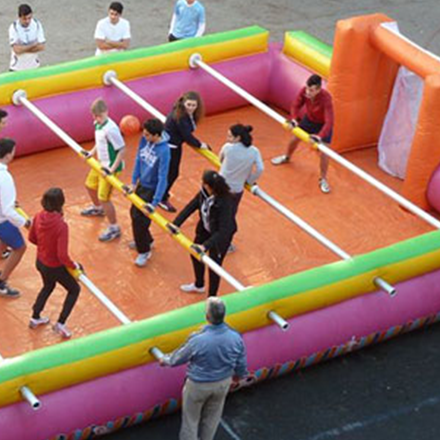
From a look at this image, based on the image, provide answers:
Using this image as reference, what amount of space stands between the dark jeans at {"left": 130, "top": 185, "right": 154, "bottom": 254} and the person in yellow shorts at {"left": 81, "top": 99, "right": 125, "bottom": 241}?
1.04ft

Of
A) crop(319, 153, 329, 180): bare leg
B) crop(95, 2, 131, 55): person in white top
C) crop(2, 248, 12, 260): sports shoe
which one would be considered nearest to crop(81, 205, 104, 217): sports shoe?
crop(2, 248, 12, 260): sports shoe

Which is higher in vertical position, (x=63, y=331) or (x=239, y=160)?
(x=239, y=160)

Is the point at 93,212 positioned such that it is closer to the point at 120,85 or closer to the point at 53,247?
the point at 120,85

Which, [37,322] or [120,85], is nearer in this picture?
[37,322]

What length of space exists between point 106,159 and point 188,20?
11.2ft

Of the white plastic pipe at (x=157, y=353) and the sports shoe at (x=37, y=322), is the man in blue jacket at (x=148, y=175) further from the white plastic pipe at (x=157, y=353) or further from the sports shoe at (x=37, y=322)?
the white plastic pipe at (x=157, y=353)

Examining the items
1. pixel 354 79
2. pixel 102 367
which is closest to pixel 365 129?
pixel 354 79

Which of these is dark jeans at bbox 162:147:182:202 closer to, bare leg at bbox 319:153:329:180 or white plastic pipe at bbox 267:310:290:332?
bare leg at bbox 319:153:329:180

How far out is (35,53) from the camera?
1243 cm

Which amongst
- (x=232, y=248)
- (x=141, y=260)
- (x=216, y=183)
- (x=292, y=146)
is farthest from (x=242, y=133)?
(x=292, y=146)

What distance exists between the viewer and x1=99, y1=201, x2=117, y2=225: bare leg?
34.2 ft

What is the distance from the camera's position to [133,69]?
1218cm

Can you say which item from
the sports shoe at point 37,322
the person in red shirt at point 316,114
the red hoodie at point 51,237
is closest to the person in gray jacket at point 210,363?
the red hoodie at point 51,237

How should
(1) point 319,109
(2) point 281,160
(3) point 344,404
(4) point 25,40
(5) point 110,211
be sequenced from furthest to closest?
(4) point 25,40 → (2) point 281,160 → (1) point 319,109 → (5) point 110,211 → (3) point 344,404
